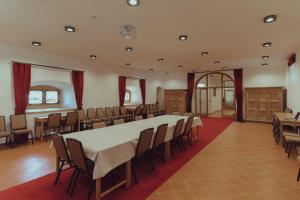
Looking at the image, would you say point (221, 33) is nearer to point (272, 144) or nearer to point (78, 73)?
point (272, 144)

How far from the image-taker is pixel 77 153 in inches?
91.4

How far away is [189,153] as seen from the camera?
434 centimetres

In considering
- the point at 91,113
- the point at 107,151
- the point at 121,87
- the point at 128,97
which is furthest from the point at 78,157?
the point at 128,97

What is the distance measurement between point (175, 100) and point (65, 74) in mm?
6795

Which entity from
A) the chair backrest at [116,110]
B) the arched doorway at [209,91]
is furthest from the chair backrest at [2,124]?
the arched doorway at [209,91]

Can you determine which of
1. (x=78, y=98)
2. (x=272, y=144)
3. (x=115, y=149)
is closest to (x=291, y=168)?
(x=272, y=144)

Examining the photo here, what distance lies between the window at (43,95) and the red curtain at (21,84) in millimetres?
969

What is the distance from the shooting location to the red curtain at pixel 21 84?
5.16m

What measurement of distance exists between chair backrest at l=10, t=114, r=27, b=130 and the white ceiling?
6.77 feet

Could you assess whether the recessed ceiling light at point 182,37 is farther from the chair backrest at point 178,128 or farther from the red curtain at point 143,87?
the red curtain at point 143,87

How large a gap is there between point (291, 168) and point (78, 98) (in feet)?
21.7

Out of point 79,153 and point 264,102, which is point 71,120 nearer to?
point 79,153

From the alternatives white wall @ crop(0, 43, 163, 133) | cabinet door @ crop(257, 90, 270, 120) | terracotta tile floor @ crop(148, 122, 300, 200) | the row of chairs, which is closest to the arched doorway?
cabinet door @ crop(257, 90, 270, 120)

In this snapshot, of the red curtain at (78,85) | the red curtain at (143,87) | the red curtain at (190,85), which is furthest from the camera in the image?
the red curtain at (190,85)
